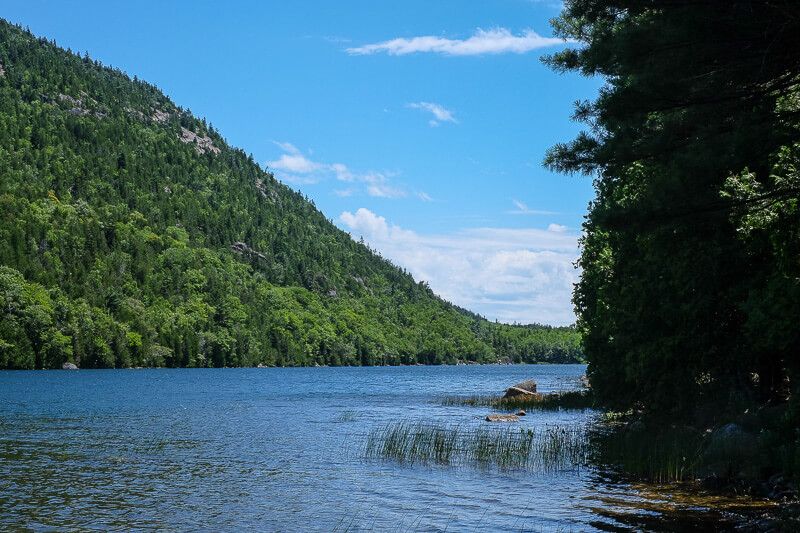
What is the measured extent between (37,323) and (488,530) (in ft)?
413

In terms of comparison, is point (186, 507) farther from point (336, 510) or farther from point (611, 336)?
point (611, 336)

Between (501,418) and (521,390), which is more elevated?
(521,390)

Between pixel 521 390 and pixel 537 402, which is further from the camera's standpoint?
pixel 521 390

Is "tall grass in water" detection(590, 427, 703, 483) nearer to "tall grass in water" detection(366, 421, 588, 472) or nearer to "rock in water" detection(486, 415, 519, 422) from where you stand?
"tall grass in water" detection(366, 421, 588, 472)

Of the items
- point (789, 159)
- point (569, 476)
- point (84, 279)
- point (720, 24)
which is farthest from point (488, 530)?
point (84, 279)

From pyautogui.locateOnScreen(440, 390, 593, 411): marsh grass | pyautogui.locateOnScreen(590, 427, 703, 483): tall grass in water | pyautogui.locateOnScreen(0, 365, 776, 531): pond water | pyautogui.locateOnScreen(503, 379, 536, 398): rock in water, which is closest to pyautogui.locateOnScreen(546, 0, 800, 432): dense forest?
pyautogui.locateOnScreen(590, 427, 703, 483): tall grass in water

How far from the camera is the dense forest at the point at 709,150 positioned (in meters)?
14.6

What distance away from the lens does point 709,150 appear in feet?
51.6

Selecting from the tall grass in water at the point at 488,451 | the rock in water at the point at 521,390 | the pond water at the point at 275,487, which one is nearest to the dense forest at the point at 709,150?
the pond water at the point at 275,487

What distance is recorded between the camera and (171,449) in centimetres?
3722

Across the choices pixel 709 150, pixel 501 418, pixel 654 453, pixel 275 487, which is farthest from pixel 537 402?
pixel 709 150

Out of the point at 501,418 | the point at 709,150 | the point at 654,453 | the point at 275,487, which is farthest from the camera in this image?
the point at 501,418

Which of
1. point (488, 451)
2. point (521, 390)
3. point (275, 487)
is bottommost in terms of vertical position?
point (275, 487)

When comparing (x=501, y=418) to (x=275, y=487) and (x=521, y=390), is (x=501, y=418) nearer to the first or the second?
(x=521, y=390)
